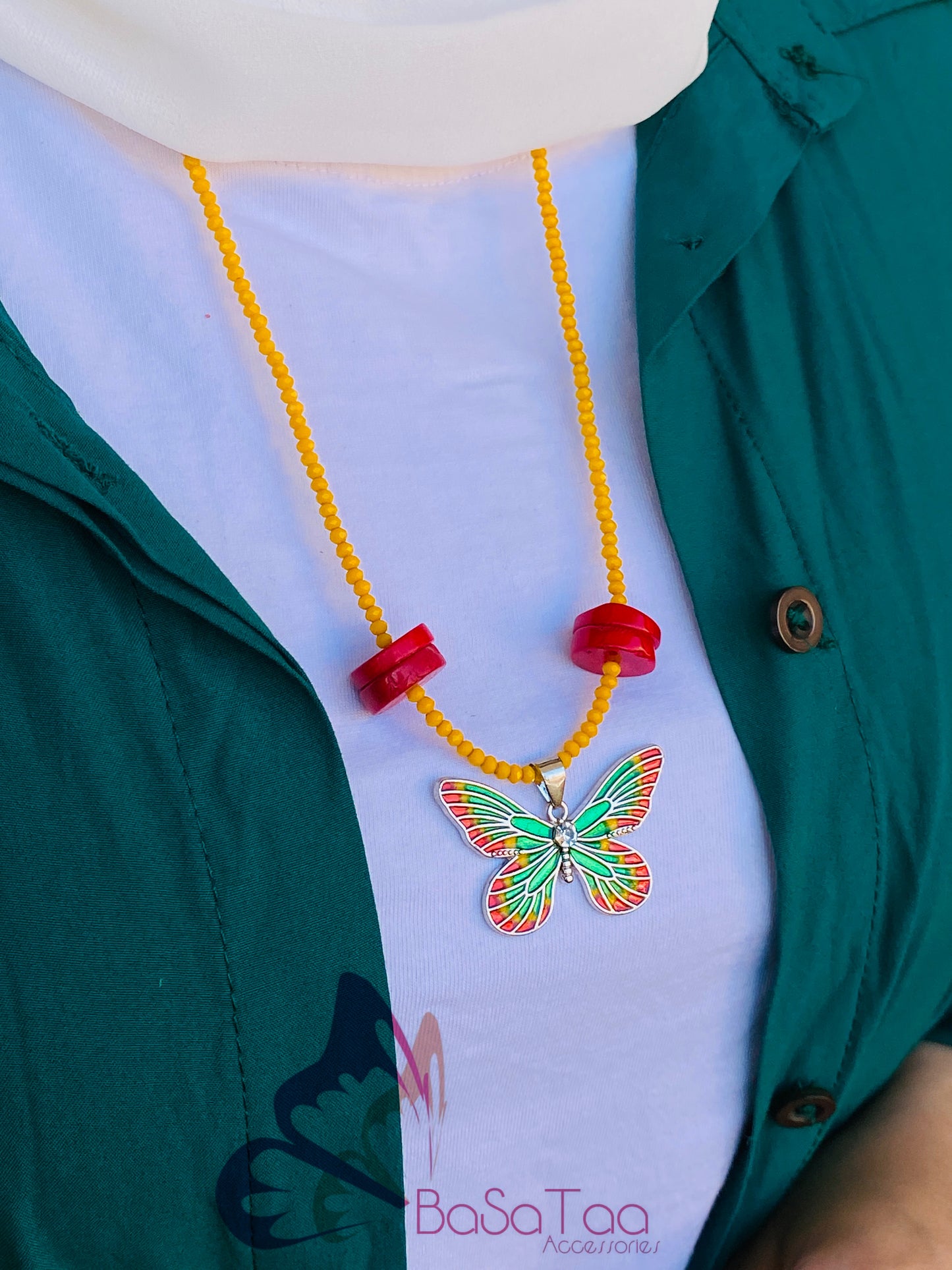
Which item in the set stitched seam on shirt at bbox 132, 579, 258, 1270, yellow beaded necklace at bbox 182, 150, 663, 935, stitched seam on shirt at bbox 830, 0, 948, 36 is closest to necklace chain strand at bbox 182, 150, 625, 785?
yellow beaded necklace at bbox 182, 150, 663, 935

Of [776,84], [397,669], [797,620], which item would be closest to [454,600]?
[397,669]

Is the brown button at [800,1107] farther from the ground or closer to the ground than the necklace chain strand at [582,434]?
closer to the ground

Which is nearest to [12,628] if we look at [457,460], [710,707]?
[457,460]

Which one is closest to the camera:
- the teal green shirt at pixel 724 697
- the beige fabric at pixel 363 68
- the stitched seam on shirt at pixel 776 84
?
the teal green shirt at pixel 724 697

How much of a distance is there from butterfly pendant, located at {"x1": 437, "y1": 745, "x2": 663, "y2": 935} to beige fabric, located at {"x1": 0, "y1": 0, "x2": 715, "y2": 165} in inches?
17.5

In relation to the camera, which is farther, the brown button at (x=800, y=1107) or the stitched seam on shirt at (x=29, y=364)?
the brown button at (x=800, y=1107)

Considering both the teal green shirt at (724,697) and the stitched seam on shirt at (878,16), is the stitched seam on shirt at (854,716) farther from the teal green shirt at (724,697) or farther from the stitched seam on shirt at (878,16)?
the stitched seam on shirt at (878,16)

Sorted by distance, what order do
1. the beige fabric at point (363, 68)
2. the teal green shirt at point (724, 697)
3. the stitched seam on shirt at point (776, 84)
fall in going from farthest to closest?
the stitched seam on shirt at point (776, 84) → the beige fabric at point (363, 68) → the teal green shirt at point (724, 697)

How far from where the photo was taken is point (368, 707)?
2.28 feet

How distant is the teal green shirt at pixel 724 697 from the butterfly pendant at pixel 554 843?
69 millimetres

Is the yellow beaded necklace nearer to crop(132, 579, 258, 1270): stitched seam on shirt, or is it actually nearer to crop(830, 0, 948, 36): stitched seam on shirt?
crop(132, 579, 258, 1270): stitched seam on shirt

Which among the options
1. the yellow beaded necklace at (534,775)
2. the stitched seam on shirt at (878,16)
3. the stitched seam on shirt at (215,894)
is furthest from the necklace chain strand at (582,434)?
the stitched seam on shirt at (878,16)

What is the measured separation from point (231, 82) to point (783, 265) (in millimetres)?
403

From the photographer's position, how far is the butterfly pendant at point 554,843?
2.22 ft
